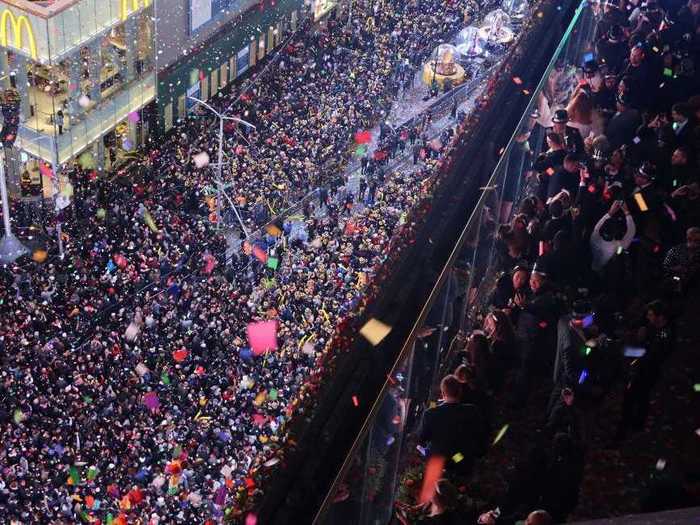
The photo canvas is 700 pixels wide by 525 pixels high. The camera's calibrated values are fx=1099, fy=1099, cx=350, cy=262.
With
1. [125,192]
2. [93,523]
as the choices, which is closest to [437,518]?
[93,523]

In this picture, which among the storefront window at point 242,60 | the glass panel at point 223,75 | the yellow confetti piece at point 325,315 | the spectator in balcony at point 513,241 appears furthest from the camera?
the storefront window at point 242,60

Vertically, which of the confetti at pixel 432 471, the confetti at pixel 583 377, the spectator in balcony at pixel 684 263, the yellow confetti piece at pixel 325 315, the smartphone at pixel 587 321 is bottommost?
the yellow confetti piece at pixel 325 315

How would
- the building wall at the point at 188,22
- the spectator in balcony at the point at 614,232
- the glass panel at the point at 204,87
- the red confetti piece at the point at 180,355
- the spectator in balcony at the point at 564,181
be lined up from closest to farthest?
the spectator in balcony at the point at 614,232
the spectator in balcony at the point at 564,181
the red confetti piece at the point at 180,355
the building wall at the point at 188,22
the glass panel at the point at 204,87

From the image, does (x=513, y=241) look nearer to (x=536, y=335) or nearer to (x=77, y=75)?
(x=536, y=335)

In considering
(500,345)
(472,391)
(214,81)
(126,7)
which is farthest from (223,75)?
(472,391)

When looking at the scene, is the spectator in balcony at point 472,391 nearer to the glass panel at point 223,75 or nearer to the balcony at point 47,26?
the balcony at point 47,26

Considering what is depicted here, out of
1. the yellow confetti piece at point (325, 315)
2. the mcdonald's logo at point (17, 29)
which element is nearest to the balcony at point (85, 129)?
the mcdonald's logo at point (17, 29)
